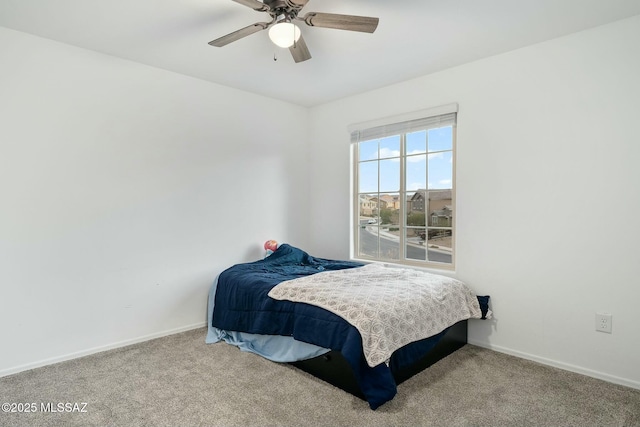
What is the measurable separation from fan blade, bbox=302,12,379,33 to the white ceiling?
0.25 meters

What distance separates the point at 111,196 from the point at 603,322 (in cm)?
376

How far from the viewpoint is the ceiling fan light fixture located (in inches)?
80.3

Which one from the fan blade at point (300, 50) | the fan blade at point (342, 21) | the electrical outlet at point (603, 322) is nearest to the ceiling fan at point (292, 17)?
the fan blade at point (342, 21)

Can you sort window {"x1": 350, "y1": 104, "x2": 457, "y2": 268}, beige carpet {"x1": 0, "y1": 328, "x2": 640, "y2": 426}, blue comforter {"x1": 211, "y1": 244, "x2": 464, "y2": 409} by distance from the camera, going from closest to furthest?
beige carpet {"x1": 0, "y1": 328, "x2": 640, "y2": 426} < blue comforter {"x1": 211, "y1": 244, "x2": 464, "y2": 409} < window {"x1": 350, "y1": 104, "x2": 457, "y2": 268}

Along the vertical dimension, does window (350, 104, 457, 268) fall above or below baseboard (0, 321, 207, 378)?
above

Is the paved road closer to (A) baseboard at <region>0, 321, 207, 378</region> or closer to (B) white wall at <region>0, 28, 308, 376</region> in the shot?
A: (B) white wall at <region>0, 28, 308, 376</region>

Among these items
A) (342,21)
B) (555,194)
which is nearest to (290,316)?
(342,21)

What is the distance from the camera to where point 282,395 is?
2.29m

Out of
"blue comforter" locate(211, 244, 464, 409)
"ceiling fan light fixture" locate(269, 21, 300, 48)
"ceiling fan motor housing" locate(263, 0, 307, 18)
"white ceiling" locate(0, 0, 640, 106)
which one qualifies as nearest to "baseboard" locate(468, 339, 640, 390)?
"blue comforter" locate(211, 244, 464, 409)

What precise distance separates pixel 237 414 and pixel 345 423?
1.97 feet

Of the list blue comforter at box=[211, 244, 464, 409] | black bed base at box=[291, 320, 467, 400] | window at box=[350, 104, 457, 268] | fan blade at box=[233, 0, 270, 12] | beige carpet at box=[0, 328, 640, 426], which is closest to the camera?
fan blade at box=[233, 0, 270, 12]

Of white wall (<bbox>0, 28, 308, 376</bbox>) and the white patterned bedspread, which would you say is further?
white wall (<bbox>0, 28, 308, 376</bbox>)

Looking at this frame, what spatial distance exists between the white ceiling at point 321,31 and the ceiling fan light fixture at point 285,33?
29 centimetres

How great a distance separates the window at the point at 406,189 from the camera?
3459 millimetres
